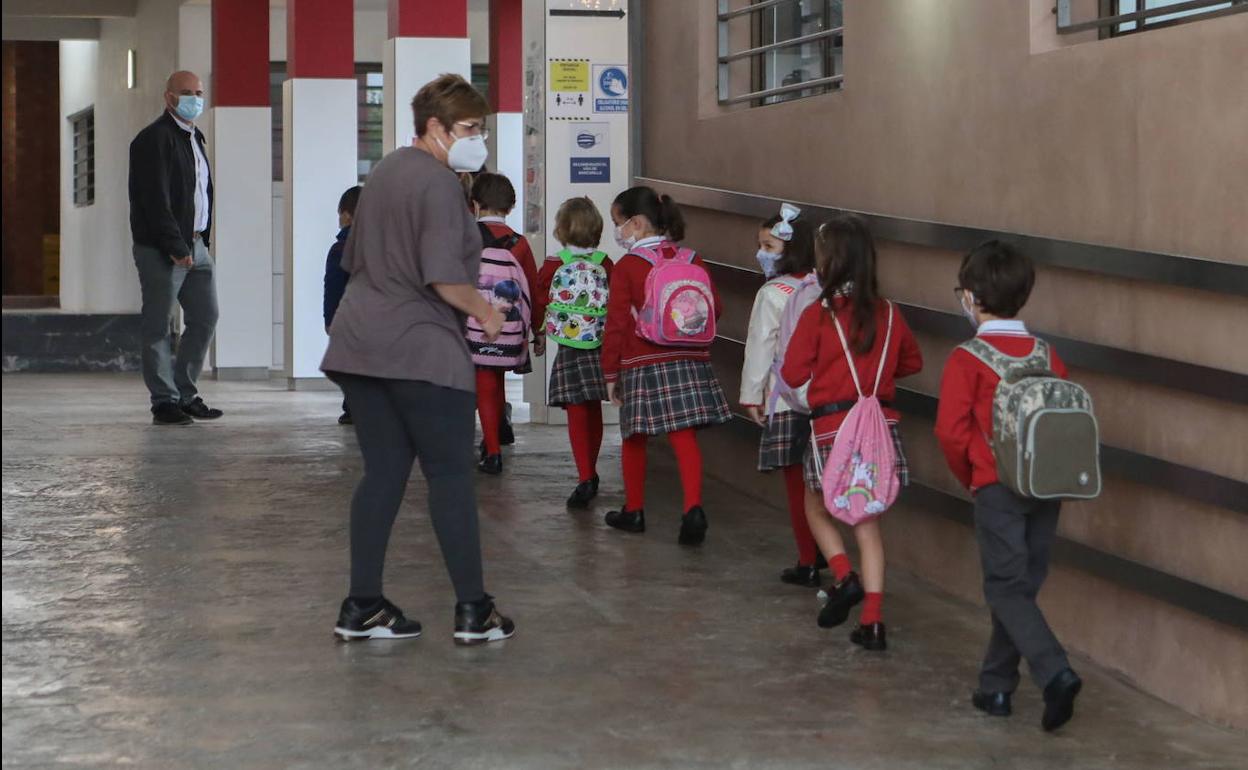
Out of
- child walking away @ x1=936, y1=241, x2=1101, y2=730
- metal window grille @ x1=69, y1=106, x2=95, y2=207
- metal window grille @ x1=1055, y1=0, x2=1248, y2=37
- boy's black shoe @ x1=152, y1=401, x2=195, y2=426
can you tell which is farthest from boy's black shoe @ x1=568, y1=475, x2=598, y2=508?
metal window grille @ x1=69, y1=106, x2=95, y2=207

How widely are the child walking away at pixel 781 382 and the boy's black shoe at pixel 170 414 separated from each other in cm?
554

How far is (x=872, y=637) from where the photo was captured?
4602mm

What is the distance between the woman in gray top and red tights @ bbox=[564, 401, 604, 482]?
2.25 metres

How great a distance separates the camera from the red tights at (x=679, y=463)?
19.9ft

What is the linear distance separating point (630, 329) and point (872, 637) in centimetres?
185

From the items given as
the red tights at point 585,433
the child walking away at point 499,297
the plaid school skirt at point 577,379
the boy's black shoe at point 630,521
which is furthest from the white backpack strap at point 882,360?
the child walking away at point 499,297

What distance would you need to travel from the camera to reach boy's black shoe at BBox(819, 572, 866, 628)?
4.79 metres

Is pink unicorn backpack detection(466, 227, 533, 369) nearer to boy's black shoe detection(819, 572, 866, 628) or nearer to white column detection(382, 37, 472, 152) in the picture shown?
boy's black shoe detection(819, 572, 866, 628)

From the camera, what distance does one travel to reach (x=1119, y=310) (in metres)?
4.36

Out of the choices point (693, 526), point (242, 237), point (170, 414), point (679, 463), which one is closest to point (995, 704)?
point (693, 526)

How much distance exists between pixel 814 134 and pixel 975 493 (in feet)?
9.11

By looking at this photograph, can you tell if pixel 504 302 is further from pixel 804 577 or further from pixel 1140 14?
pixel 1140 14

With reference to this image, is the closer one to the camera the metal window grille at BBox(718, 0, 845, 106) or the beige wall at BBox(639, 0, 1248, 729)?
the beige wall at BBox(639, 0, 1248, 729)

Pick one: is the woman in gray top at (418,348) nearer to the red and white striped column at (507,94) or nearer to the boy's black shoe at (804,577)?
the boy's black shoe at (804,577)
